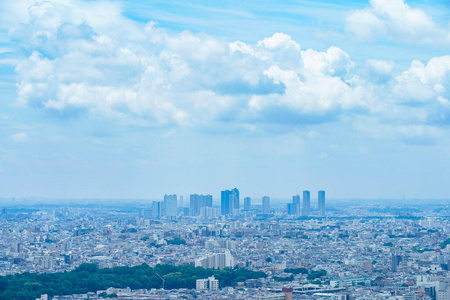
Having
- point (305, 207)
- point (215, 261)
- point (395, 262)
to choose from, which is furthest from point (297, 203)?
point (215, 261)

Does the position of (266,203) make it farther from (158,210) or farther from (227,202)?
(158,210)

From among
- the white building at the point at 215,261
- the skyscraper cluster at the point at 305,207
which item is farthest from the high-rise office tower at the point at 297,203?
the white building at the point at 215,261

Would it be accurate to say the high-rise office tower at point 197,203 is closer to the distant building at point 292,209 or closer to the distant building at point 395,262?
the distant building at point 292,209

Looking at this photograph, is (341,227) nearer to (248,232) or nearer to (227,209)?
(248,232)

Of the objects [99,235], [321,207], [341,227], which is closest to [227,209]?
[321,207]

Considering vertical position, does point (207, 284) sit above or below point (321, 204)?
below
